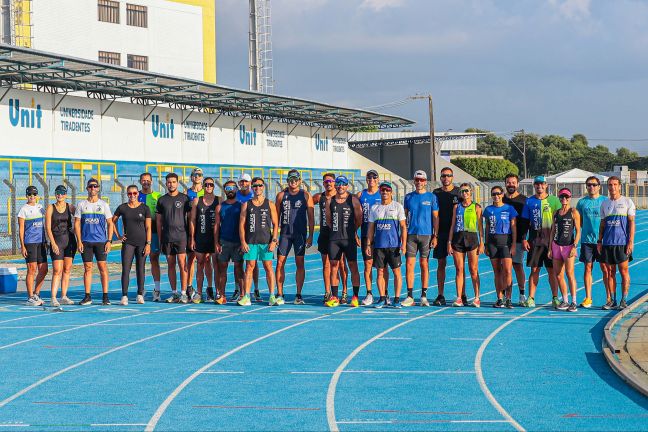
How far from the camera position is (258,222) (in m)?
14.2

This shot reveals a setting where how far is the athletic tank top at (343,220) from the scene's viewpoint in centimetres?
1412

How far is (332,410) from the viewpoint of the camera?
24.1 ft

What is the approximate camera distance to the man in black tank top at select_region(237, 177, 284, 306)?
558 inches

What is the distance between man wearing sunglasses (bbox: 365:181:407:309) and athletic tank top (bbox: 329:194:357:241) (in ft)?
1.02

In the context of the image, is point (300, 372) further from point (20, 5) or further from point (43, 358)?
point (20, 5)

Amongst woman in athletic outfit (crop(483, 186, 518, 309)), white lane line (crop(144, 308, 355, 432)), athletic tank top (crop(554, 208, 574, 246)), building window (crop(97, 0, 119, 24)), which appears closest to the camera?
white lane line (crop(144, 308, 355, 432))

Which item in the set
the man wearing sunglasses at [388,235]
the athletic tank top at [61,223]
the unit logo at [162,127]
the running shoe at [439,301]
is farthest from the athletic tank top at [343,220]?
the unit logo at [162,127]

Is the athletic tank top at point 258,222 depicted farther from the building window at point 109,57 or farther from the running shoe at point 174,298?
the building window at point 109,57

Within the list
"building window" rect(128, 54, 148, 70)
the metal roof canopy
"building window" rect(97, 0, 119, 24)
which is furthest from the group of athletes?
"building window" rect(128, 54, 148, 70)

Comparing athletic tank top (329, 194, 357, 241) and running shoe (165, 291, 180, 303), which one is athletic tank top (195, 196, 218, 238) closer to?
running shoe (165, 291, 180, 303)

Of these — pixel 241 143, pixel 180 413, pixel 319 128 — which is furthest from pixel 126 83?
pixel 180 413

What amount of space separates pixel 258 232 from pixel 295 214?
24.3 inches

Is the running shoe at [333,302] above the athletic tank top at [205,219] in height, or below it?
below

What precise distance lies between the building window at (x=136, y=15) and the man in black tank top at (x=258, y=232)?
31.4 m
